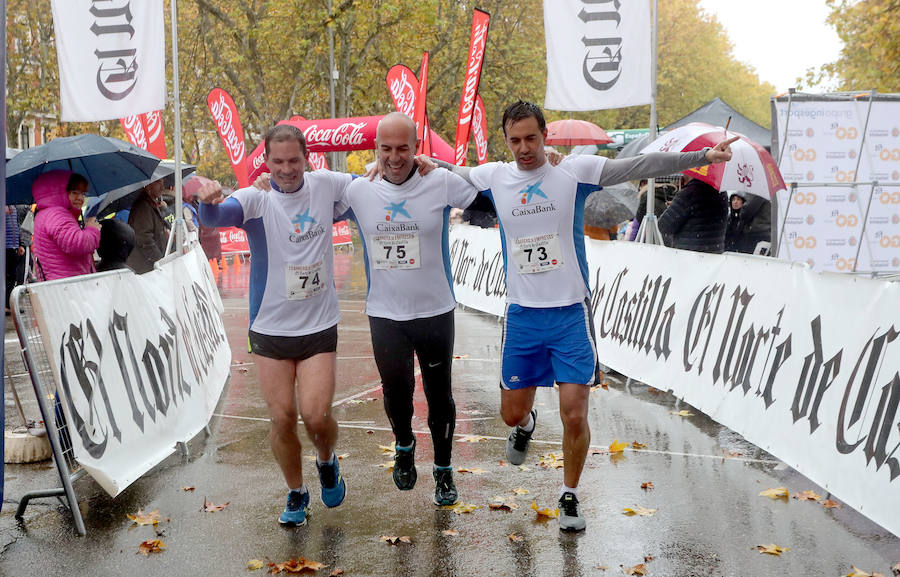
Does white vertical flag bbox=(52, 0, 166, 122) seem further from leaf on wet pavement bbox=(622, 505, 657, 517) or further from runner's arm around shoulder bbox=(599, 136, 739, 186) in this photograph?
leaf on wet pavement bbox=(622, 505, 657, 517)

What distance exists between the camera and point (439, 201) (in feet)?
17.7

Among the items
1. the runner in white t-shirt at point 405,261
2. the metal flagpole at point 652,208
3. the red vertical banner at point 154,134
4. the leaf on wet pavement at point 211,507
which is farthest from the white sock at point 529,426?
the red vertical banner at point 154,134

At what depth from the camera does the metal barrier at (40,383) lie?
208 inches

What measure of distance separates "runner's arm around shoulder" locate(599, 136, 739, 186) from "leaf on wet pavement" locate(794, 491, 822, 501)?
77.9 inches

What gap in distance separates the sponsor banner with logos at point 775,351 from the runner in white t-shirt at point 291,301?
2.76 meters

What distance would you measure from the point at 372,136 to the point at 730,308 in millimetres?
15192

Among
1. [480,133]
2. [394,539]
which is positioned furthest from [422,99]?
[394,539]

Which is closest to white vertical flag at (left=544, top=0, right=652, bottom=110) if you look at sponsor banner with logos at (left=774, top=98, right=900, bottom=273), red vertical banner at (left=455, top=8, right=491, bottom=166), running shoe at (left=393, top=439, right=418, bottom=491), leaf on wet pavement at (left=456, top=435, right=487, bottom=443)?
sponsor banner with logos at (left=774, top=98, right=900, bottom=273)

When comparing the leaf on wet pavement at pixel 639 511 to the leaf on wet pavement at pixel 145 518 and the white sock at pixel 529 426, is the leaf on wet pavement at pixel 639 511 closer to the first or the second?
the white sock at pixel 529 426

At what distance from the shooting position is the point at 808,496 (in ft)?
18.7

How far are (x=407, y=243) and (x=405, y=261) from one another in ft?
0.32

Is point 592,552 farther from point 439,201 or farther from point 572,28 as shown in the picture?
point 572,28

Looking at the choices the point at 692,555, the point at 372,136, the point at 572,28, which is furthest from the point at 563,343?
the point at 372,136

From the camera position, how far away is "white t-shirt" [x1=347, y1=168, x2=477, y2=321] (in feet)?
17.6
